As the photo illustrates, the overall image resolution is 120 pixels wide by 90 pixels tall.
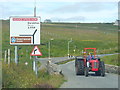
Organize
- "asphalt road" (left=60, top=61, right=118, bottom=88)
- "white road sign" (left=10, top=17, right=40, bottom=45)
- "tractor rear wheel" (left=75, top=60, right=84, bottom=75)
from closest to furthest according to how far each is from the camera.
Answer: "asphalt road" (left=60, top=61, right=118, bottom=88)
"white road sign" (left=10, top=17, right=40, bottom=45)
"tractor rear wheel" (left=75, top=60, right=84, bottom=75)

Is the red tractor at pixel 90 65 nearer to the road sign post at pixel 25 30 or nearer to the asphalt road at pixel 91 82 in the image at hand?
the asphalt road at pixel 91 82

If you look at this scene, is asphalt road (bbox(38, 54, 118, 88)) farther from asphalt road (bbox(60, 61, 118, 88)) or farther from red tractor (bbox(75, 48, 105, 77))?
red tractor (bbox(75, 48, 105, 77))

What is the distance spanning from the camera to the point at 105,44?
103 meters

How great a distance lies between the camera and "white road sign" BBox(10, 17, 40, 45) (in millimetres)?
19812

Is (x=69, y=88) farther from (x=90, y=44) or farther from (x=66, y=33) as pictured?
(x=66, y=33)

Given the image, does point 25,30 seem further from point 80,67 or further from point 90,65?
point 90,65

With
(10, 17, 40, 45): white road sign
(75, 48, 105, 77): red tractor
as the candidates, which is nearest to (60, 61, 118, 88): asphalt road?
(75, 48, 105, 77): red tractor

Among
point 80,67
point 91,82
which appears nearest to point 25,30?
point 91,82

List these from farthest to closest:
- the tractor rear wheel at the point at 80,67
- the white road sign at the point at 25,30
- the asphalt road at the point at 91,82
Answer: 1. the tractor rear wheel at the point at 80,67
2. the white road sign at the point at 25,30
3. the asphalt road at the point at 91,82

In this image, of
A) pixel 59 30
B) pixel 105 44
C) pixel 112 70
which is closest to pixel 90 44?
pixel 105 44

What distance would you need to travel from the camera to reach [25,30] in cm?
2011

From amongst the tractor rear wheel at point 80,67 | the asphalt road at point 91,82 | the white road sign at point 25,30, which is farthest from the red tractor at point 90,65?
the white road sign at point 25,30

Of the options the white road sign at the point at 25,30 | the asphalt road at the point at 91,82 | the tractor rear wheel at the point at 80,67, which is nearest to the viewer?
the asphalt road at the point at 91,82

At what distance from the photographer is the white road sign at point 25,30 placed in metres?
19.8
